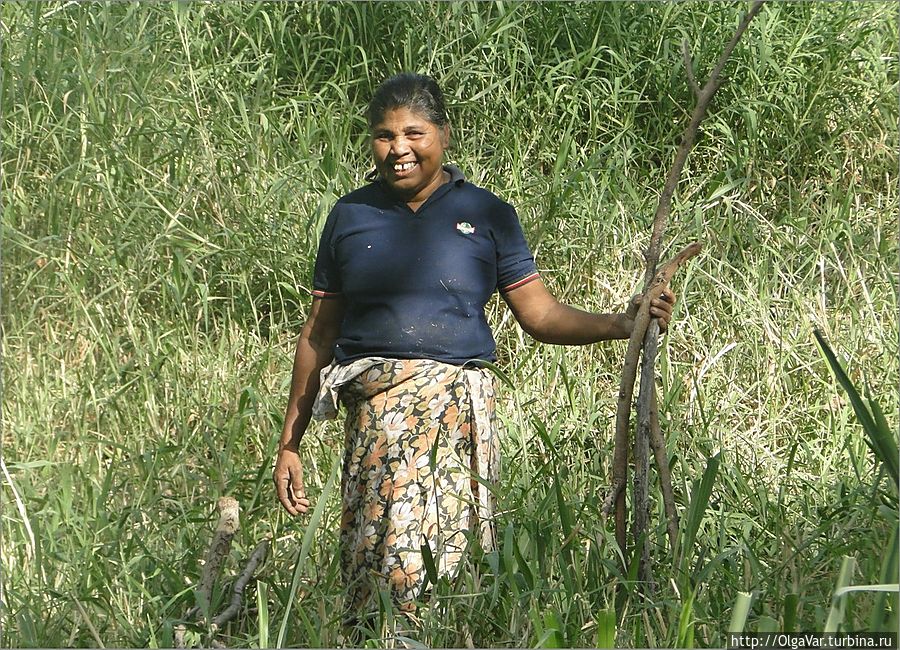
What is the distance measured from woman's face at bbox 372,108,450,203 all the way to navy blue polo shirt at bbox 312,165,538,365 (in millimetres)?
51

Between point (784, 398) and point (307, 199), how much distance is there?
6.53 ft

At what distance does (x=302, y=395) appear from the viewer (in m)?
2.84

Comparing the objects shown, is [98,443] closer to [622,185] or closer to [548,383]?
[548,383]

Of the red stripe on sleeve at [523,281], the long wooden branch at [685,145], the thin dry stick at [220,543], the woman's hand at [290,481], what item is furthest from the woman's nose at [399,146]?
the thin dry stick at [220,543]

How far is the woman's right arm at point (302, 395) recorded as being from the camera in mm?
2812

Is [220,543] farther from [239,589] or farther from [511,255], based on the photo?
[511,255]

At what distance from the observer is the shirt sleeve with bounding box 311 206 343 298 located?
8.90ft

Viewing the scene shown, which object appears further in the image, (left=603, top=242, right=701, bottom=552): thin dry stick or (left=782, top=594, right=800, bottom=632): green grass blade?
(left=603, top=242, right=701, bottom=552): thin dry stick

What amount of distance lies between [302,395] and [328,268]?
329 millimetres

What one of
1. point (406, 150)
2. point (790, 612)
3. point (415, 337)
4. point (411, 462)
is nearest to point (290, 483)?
point (411, 462)

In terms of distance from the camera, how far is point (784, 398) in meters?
4.05

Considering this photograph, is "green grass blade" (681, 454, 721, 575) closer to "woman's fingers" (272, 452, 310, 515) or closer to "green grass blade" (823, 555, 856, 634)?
"green grass blade" (823, 555, 856, 634)

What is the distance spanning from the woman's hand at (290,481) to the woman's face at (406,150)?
2.31 ft

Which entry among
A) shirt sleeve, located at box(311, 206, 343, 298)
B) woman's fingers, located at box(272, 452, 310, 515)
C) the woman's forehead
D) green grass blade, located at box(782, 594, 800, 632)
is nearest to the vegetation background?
woman's fingers, located at box(272, 452, 310, 515)
